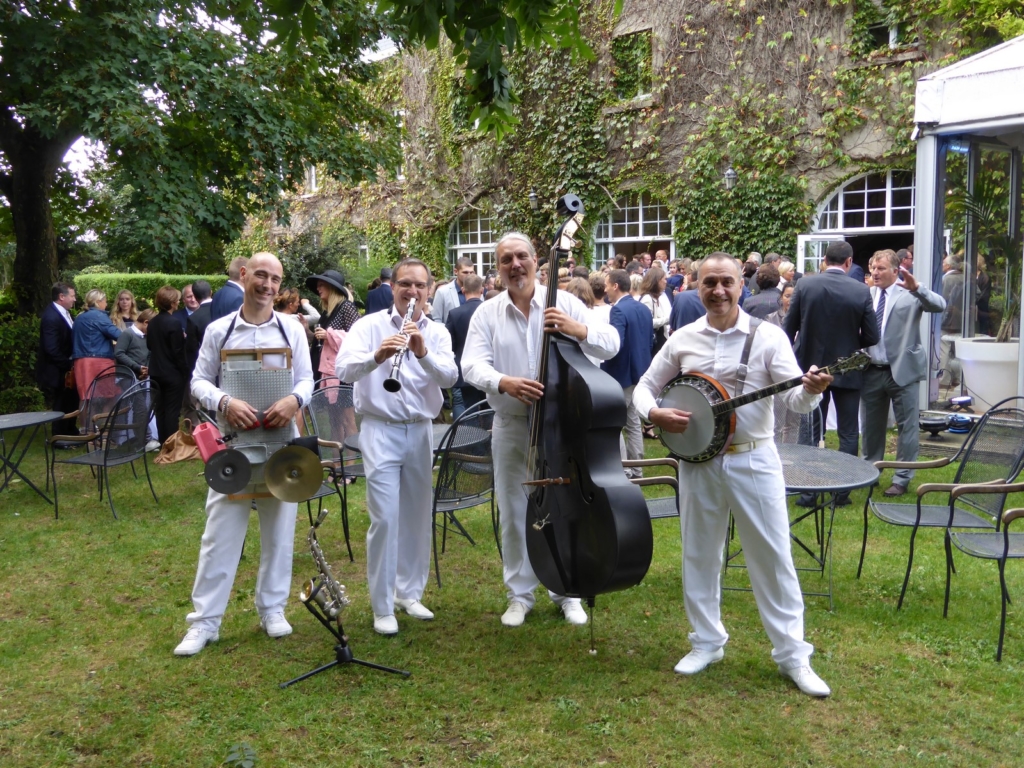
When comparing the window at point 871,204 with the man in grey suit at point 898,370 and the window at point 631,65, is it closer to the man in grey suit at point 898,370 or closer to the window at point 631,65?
the window at point 631,65

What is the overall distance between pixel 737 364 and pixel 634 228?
14202mm

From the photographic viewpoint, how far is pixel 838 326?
6980 mm

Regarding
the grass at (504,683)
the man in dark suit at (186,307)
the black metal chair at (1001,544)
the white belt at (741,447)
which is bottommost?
the grass at (504,683)

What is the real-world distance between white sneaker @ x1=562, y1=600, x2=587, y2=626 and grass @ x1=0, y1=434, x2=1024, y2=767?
0.06 m

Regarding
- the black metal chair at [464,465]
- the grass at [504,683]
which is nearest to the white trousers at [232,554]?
the grass at [504,683]

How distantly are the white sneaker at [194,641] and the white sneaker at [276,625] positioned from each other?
0.25m

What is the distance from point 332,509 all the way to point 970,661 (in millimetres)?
4665

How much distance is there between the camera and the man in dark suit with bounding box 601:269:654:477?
7.87m

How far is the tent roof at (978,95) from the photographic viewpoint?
27.0 ft

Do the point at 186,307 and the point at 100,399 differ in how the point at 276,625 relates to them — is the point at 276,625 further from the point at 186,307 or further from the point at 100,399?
the point at 186,307

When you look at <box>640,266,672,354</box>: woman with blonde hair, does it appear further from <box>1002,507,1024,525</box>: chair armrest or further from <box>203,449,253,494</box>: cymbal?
<box>203,449,253,494</box>: cymbal

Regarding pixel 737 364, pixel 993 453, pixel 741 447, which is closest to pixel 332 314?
pixel 737 364

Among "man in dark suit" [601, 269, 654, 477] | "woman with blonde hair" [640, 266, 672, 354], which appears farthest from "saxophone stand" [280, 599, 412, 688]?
"woman with blonde hair" [640, 266, 672, 354]

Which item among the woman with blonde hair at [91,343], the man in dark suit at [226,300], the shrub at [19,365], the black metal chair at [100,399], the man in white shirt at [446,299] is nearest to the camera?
the black metal chair at [100,399]
